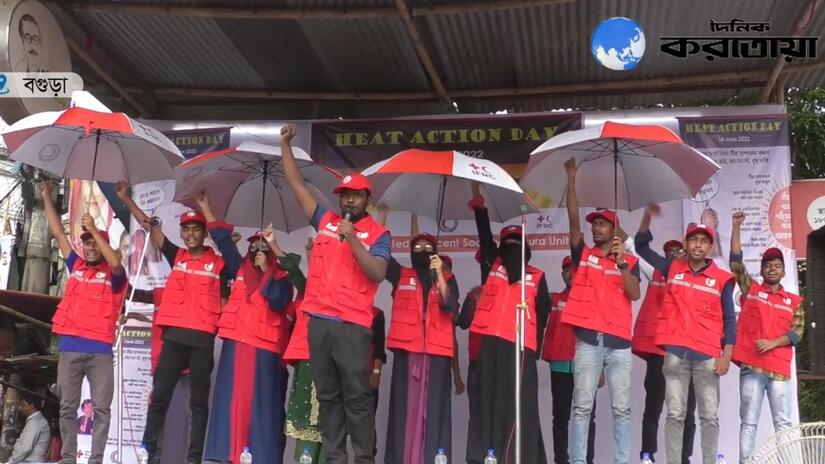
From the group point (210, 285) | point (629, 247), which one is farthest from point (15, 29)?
point (629, 247)

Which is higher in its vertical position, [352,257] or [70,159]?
[70,159]

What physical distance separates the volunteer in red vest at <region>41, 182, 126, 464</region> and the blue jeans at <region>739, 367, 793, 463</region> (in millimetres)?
4389

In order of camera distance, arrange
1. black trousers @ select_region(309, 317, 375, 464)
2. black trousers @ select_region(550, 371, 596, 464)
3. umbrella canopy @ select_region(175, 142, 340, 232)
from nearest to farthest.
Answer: black trousers @ select_region(309, 317, 375, 464)
umbrella canopy @ select_region(175, 142, 340, 232)
black trousers @ select_region(550, 371, 596, 464)

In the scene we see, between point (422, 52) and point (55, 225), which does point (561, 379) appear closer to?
point (422, 52)

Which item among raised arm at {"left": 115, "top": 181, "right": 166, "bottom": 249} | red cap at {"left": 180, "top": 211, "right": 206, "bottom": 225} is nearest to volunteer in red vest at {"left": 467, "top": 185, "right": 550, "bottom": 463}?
red cap at {"left": 180, "top": 211, "right": 206, "bottom": 225}

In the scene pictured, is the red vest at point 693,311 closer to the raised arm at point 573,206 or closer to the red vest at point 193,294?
the raised arm at point 573,206

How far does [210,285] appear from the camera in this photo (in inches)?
225

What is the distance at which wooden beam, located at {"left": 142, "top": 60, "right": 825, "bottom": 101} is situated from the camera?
7.02m

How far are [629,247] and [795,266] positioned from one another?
1.33 m

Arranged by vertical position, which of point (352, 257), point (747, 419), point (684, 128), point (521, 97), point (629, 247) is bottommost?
point (747, 419)

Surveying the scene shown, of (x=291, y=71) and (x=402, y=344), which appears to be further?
(x=291, y=71)

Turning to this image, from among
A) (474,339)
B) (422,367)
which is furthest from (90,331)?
(474,339)

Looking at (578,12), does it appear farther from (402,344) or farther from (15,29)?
(15,29)

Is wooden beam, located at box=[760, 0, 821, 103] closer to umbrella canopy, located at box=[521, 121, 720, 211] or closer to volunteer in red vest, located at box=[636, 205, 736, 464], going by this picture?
umbrella canopy, located at box=[521, 121, 720, 211]
